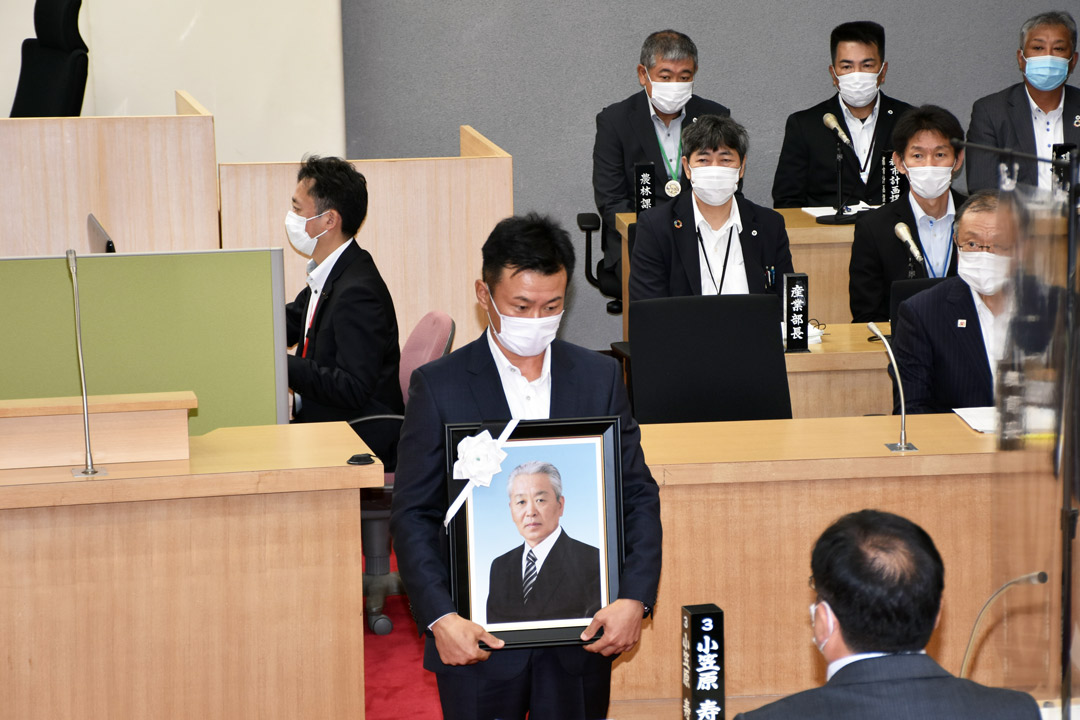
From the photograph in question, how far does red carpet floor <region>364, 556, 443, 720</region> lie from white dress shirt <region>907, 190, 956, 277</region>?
2.32 metres

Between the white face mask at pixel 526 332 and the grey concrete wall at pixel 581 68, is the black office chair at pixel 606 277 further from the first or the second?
the white face mask at pixel 526 332

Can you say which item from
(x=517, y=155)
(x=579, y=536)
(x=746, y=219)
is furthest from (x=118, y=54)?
(x=579, y=536)

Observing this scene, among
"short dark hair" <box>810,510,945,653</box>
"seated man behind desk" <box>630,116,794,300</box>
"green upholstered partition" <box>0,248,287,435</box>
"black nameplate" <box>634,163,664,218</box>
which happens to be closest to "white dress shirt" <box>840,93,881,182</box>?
"black nameplate" <box>634,163,664,218</box>

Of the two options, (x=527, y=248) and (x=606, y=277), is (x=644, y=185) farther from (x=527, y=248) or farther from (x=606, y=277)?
(x=527, y=248)

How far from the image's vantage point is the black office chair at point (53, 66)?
5570mm

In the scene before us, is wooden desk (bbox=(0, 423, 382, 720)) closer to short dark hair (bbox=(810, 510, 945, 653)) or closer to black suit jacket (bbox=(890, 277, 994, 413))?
short dark hair (bbox=(810, 510, 945, 653))

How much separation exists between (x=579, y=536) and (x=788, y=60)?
583cm

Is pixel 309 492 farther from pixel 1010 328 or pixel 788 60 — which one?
pixel 788 60

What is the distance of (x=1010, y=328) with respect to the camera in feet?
6.07

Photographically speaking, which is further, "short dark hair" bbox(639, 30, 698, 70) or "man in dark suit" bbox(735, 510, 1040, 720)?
"short dark hair" bbox(639, 30, 698, 70)

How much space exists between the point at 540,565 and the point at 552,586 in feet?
0.15

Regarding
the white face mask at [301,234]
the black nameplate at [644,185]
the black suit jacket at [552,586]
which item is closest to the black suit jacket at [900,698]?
the black suit jacket at [552,586]

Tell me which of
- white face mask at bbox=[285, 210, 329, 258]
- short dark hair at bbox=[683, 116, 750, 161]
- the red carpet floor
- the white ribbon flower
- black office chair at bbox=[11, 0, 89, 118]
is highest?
black office chair at bbox=[11, 0, 89, 118]

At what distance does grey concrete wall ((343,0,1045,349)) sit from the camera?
287 inches
